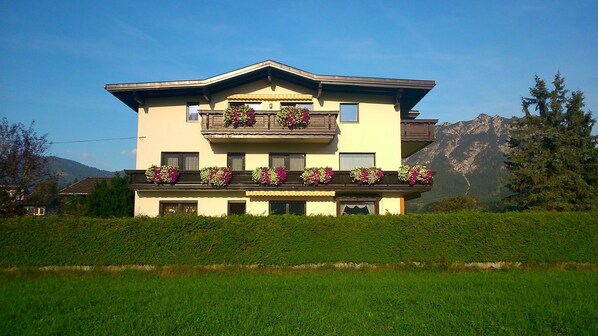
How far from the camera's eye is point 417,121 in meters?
25.9

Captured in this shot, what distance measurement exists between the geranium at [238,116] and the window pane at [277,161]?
2.63 metres

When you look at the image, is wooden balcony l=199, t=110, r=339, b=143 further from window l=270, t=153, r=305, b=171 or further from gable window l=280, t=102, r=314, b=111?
gable window l=280, t=102, r=314, b=111

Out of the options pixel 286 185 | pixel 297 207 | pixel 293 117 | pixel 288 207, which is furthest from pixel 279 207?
pixel 293 117

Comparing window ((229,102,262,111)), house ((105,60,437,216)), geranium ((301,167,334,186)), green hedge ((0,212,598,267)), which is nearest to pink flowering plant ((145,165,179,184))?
house ((105,60,437,216))

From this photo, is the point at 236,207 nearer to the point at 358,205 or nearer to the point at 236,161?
the point at 236,161

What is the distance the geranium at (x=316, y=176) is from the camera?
23.5 metres

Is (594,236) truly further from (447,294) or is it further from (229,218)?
(229,218)

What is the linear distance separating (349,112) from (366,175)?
4.26 m

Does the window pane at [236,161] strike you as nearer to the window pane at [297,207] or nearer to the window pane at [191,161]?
the window pane at [191,161]

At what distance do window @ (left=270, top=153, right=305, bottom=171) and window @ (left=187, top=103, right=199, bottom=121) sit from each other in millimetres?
4888

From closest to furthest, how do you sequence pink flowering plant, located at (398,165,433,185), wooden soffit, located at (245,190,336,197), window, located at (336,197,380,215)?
wooden soffit, located at (245,190,336,197) < pink flowering plant, located at (398,165,433,185) < window, located at (336,197,380,215)

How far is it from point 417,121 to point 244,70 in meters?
10.2

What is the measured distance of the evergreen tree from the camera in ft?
111

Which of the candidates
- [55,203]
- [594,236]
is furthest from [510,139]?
[55,203]
